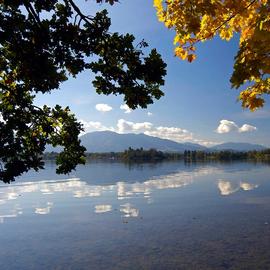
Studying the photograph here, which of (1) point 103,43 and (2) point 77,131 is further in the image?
(2) point 77,131

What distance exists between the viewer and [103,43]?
9.16 metres

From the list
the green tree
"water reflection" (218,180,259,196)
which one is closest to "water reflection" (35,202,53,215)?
"water reflection" (218,180,259,196)

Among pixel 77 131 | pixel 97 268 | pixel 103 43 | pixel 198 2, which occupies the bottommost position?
pixel 97 268

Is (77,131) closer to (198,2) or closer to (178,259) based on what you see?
(198,2)

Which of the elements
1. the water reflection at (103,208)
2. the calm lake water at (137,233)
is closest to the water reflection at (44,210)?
the calm lake water at (137,233)

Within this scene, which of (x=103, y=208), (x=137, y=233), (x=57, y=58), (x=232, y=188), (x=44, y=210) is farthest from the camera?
(x=232, y=188)

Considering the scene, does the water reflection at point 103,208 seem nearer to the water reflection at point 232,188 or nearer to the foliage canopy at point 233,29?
the water reflection at point 232,188

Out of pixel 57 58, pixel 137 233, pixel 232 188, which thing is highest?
pixel 57 58

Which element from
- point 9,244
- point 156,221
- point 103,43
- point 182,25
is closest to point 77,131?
point 103,43

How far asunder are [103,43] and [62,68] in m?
1.28

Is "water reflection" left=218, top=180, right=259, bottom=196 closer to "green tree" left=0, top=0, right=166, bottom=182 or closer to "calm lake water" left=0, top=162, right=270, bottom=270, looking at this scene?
"calm lake water" left=0, top=162, right=270, bottom=270

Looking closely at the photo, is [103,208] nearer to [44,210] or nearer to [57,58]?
[44,210]

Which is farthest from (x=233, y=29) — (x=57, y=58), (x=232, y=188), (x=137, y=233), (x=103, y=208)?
(x=232, y=188)

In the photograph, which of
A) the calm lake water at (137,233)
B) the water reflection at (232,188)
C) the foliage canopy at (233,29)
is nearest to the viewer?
the foliage canopy at (233,29)
